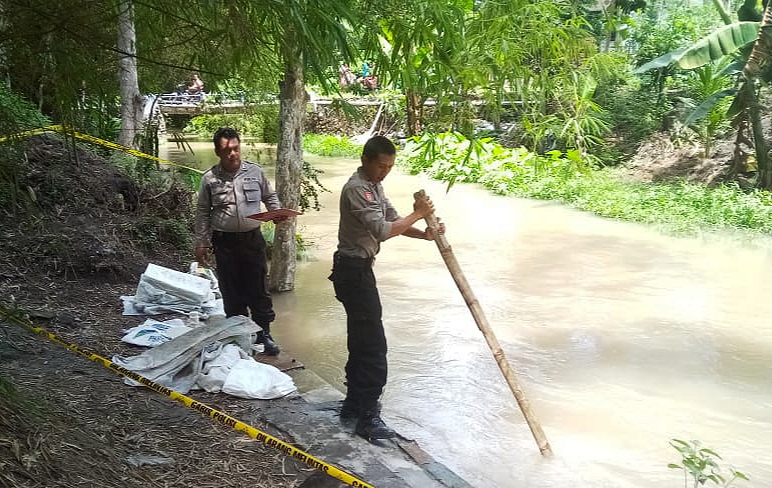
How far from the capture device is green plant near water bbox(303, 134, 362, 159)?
20.3m

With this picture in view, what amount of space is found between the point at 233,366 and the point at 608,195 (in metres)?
10.7

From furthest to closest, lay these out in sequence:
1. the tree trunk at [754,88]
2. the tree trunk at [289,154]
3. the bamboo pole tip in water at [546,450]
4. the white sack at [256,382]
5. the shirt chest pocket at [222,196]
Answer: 1. the tree trunk at [754,88]
2. the tree trunk at [289,154]
3. the shirt chest pocket at [222,196]
4. the bamboo pole tip in water at [546,450]
5. the white sack at [256,382]

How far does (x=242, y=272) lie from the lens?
14.1ft

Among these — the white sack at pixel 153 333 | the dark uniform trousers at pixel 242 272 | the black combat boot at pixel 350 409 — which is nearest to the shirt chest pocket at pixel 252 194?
the dark uniform trousers at pixel 242 272

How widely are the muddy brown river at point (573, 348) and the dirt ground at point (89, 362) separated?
57.3 inches

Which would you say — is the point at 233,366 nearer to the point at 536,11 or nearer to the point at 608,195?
the point at 536,11

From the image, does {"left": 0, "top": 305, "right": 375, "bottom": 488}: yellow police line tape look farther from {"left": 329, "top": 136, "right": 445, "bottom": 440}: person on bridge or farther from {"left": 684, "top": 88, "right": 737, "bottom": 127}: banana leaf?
{"left": 684, "top": 88, "right": 737, "bottom": 127}: banana leaf

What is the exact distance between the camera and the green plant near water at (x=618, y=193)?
36.3ft

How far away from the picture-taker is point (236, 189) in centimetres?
418

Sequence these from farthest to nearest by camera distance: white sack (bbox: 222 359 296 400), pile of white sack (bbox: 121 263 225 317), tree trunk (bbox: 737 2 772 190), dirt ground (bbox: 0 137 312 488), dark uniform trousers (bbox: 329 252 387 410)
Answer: tree trunk (bbox: 737 2 772 190) → pile of white sack (bbox: 121 263 225 317) → white sack (bbox: 222 359 296 400) → dark uniform trousers (bbox: 329 252 387 410) → dirt ground (bbox: 0 137 312 488)

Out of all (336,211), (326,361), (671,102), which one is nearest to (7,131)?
(326,361)

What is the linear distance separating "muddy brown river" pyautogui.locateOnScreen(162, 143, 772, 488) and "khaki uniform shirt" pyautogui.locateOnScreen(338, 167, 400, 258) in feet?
4.92

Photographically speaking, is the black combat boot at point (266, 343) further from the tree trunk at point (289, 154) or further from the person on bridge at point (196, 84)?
the person on bridge at point (196, 84)

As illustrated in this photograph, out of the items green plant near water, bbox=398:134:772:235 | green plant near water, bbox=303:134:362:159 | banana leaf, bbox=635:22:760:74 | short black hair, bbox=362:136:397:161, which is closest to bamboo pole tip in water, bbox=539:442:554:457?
short black hair, bbox=362:136:397:161
